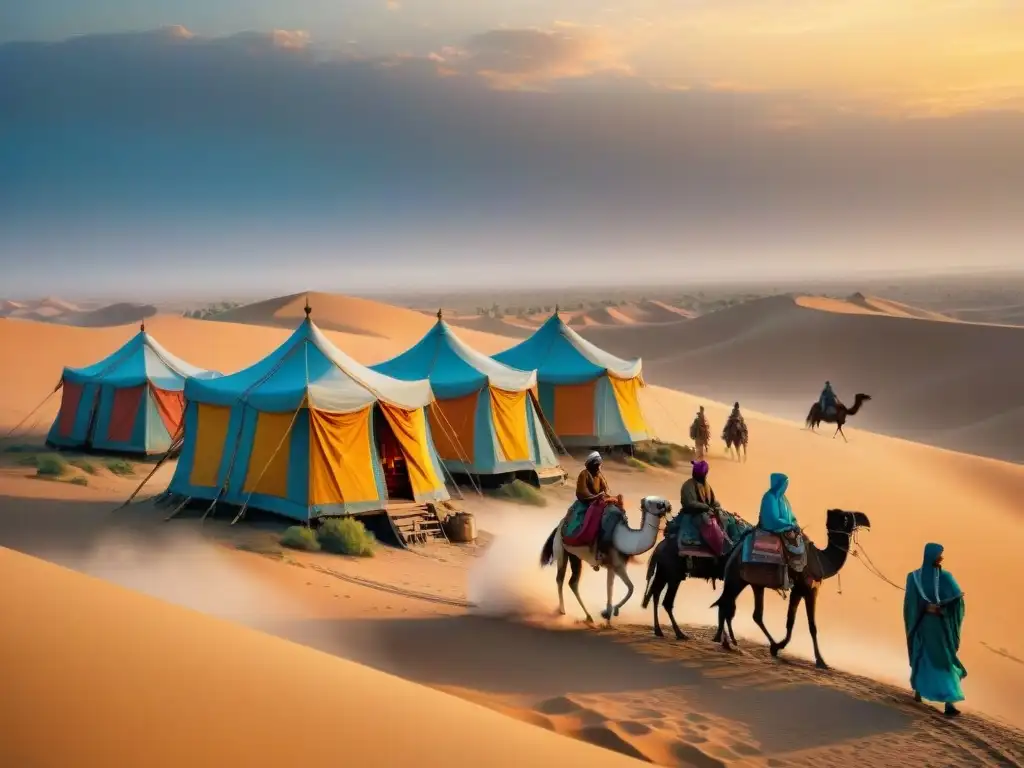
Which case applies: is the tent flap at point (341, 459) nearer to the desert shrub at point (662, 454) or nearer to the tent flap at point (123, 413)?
the tent flap at point (123, 413)

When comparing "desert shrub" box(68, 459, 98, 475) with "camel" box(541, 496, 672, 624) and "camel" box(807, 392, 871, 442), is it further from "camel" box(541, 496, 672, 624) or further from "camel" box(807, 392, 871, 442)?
"camel" box(807, 392, 871, 442)

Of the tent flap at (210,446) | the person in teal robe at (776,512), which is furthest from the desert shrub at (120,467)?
the person in teal robe at (776,512)

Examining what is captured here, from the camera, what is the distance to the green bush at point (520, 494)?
18.9 metres

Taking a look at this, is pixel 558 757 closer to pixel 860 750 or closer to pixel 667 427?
pixel 860 750

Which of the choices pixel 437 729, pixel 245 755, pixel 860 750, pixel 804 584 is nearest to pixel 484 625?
pixel 804 584

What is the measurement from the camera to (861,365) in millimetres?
67125

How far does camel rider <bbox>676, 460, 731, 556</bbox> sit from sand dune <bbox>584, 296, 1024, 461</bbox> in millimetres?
33948

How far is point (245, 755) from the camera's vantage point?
500 centimetres

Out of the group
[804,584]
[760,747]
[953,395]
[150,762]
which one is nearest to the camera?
[150,762]

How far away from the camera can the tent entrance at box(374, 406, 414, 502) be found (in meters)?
16.3

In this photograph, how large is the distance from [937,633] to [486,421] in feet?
37.9

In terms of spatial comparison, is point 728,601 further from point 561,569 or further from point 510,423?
point 510,423

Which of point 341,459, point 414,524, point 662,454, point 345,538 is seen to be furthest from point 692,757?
point 662,454

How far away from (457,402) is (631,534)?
29.9 ft
